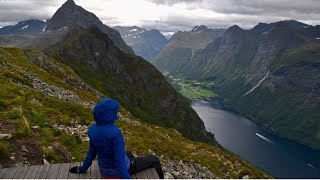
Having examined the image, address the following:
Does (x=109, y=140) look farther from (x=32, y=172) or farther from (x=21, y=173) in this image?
(x=21, y=173)

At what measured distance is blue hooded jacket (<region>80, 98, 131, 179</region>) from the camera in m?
12.3

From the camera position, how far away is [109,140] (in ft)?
41.6

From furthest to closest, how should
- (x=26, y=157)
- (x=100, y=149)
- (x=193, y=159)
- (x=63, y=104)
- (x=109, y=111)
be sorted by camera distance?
(x=63, y=104) < (x=193, y=159) < (x=26, y=157) < (x=100, y=149) < (x=109, y=111)

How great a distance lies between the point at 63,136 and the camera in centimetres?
2320

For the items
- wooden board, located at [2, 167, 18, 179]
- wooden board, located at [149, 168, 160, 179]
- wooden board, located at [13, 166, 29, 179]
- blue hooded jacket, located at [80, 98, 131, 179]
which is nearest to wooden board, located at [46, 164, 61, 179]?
wooden board, located at [13, 166, 29, 179]

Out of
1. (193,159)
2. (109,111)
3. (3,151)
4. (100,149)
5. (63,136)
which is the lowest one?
(193,159)

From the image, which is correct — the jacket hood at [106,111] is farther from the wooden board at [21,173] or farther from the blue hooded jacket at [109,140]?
the wooden board at [21,173]

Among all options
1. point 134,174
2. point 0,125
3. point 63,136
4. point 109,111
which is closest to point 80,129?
point 63,136

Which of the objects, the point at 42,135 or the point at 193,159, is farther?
the point at 193,159

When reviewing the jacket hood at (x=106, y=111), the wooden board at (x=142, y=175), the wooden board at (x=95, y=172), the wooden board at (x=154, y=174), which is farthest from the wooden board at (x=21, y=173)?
the wooden board at (x=154, y=174)

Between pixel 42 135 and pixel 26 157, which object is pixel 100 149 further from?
pixel 42 135

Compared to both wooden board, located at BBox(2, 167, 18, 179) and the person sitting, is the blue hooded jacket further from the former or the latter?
wooden board, located at BBox(2, 167, 18, 179)

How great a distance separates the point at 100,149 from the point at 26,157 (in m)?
7.72

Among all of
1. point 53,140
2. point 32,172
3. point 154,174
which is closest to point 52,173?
point 32,172
